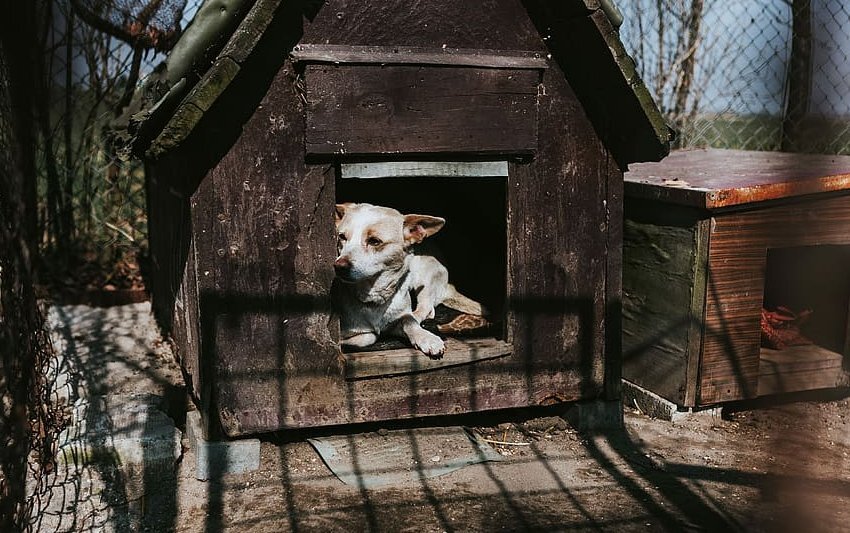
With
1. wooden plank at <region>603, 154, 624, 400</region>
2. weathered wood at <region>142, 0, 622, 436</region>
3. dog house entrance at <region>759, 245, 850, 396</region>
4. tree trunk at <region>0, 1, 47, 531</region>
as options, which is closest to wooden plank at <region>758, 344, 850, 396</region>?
dog house entrance at <region>759, 245, 850, 396</region>

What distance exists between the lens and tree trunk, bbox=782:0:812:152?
39.4 inches

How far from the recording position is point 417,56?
362 centimetres

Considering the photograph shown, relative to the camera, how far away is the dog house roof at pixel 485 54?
10.7 feet

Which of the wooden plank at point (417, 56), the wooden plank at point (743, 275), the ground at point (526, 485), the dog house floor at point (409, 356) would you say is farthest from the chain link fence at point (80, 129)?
the wooden plank at point (743, 275)

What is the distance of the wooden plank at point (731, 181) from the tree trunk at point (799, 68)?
8.56ft

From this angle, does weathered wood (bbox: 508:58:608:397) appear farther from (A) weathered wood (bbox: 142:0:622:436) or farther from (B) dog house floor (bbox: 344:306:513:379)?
(B) dog house floor (bbox: 344:306:513:379)

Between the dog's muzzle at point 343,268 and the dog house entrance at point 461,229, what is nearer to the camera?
the dog's muzzle at point 343,268

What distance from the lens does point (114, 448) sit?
3.74 metres

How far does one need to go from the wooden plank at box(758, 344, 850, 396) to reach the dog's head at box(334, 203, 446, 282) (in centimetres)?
208

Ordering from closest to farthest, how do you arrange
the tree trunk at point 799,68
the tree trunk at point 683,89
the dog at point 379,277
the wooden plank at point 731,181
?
the tree trunk at point 799,68 → the wooden plank at point 731,181 → the dog at point 379,277 → the tree trunk at point 683,89

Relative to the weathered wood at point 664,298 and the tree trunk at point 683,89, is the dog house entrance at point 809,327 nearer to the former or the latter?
the weathered wood at point 664,298

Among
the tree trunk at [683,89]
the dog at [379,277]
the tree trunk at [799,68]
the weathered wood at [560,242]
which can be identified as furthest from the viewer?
the tree trunk at [683,89]

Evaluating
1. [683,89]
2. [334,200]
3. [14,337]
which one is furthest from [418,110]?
[683,89]

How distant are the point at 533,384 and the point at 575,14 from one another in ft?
6.00
